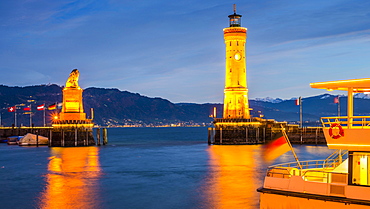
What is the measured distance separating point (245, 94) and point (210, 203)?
6864cm

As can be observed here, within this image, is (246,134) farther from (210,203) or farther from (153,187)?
(210,203)

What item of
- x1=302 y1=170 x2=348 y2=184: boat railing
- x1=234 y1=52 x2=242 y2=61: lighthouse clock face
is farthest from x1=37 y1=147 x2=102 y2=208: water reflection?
x1=234 y1=52 x2=242 y2=61: lighthouse clock face

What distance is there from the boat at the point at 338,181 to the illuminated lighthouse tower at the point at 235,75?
79.8 metres

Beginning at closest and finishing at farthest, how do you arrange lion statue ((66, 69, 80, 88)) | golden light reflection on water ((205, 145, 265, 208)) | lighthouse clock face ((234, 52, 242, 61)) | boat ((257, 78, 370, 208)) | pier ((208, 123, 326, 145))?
boat ((257, 78, 370, 208)), golden light reflection on water ((205, 145, 265, 208)), lion statue ((66, 69, 80, 88)), pier ((208, 123, 326, 145)), lighthouse clock face ((234, 52, 242, 61))

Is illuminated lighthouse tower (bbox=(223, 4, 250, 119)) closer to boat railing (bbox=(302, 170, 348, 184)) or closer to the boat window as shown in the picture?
boat railing (bbox=(302, 170, 348, 184))

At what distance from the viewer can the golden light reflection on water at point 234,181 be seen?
36250 millimetres

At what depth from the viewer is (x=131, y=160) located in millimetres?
73562

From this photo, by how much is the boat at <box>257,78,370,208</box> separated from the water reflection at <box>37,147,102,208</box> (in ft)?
60.5

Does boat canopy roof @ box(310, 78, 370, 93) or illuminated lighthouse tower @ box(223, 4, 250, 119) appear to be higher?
illuminated lighthouse tower @ box(223, 4, 250, 119)

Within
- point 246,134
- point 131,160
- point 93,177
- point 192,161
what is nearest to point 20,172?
point 93,177

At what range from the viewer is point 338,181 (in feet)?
68.2

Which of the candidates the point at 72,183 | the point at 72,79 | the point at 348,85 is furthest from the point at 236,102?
the point at 348,85

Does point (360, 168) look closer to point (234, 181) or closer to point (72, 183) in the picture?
point (234, 181)

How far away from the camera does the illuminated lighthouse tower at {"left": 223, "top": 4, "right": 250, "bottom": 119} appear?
334ft
